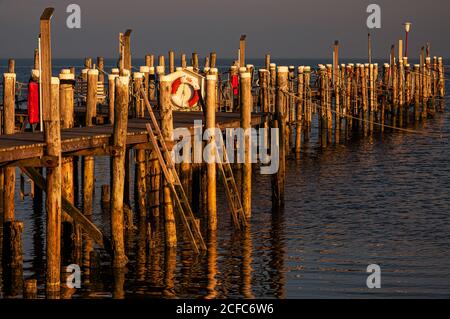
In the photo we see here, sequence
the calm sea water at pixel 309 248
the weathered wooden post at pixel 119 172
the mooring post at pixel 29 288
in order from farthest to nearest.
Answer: the weathered wooden post at pixel 119 172 < the calm sea water at pixel 309 248 < the mooring post at pixel 29 288

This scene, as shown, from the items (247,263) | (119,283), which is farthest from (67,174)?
(247,263)

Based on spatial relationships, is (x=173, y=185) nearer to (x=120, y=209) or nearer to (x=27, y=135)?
(x=120, y=209)

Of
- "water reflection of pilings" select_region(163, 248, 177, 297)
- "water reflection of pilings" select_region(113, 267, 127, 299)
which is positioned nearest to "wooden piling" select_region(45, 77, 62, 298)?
"water reflection of pilings" select_region(113, 267, 127, 299)

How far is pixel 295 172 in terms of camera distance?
36.5m

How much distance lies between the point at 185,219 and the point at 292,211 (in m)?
7.20

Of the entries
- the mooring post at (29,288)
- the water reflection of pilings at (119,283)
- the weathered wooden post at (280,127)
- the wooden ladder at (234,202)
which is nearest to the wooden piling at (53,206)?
the mooring post at (29,288)

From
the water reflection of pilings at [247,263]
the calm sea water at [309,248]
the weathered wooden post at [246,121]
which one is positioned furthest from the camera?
the weathered wooden post at [246,121]

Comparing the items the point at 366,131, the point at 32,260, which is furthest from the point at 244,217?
the point at 366,131

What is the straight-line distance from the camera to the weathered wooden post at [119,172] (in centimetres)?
2023

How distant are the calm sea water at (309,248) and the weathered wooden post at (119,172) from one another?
1.55ft

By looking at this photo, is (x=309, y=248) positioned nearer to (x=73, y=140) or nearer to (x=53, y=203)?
(x=73, y=140)

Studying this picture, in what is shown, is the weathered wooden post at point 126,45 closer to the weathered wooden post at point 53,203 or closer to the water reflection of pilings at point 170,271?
the water reflection of pilings at point 170,271

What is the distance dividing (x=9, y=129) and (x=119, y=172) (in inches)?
145
